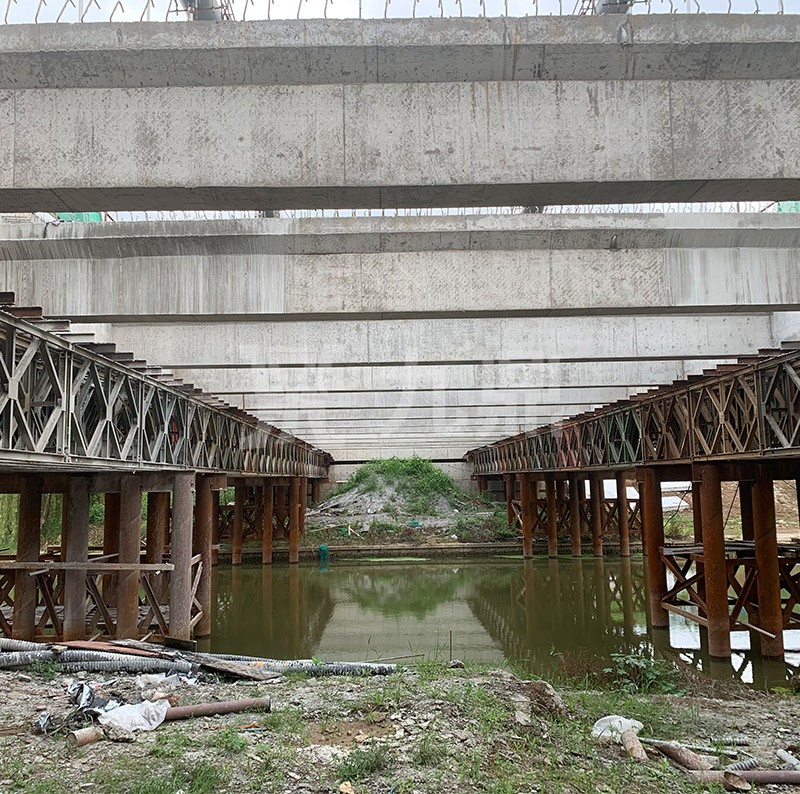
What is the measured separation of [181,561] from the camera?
11.7 meters

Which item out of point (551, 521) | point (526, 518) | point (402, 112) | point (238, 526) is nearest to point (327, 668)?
point (402, 112)

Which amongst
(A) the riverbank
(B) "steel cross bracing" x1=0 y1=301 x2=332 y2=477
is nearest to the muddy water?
(A) the riverbank

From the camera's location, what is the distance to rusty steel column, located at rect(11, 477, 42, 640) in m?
10.9

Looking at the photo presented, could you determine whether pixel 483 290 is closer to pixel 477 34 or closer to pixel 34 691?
pixel 477 34

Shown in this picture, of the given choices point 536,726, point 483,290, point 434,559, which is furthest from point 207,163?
point 434,559

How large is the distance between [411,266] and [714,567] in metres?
7.71

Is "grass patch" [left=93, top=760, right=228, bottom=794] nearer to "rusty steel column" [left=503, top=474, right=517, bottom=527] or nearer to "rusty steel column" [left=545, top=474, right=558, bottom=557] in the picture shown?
"rusty steel column" [left=545, top=474, right=558, bottom=557]

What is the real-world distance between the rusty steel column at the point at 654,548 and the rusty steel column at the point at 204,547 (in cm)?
867

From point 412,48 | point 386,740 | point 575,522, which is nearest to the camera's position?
point 386,740

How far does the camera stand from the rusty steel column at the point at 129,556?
1059 centimetres

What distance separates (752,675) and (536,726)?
7060 millimetres

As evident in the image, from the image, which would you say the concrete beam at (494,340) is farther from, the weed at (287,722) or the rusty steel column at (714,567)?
the weed at (287,722)

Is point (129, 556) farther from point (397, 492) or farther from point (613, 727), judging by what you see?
point (397, 492)

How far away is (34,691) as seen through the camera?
6277mm
